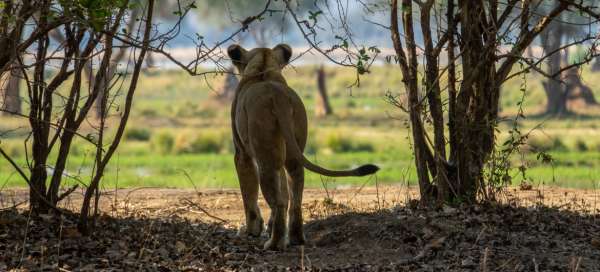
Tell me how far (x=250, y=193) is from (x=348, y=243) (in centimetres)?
102

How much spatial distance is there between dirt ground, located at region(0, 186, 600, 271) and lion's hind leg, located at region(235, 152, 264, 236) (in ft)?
0.57

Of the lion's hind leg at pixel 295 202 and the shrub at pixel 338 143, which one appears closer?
the lion's hind leg at pixel 295 202

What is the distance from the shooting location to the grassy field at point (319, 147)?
49.5ft

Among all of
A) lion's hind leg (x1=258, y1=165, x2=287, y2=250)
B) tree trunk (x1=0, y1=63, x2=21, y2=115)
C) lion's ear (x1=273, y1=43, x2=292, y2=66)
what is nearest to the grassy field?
tree trunk (x1=0, y1=63, x2=21, y2=115)

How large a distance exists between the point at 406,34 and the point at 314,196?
315 centimetres

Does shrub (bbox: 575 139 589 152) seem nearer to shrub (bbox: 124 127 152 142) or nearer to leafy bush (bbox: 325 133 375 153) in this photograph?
leafy bush (bbox: 325 133 375 153)

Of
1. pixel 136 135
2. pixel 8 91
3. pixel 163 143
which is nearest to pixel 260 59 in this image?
pixel 8 91

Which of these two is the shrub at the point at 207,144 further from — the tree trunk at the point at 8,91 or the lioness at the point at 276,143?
the lioness at the point at 276,143

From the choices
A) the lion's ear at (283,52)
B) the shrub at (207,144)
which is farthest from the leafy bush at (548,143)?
the lion's ear at (283,52)

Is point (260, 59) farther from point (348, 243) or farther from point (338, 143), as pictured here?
point (338, 143)

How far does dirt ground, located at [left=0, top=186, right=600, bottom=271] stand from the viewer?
6.11 m

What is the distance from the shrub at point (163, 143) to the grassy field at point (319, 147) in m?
0.02

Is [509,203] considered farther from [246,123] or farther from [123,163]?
[123,163]

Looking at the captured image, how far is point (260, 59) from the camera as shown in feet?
24.8
